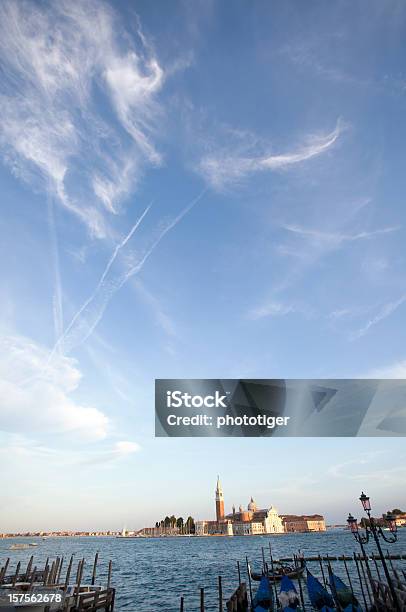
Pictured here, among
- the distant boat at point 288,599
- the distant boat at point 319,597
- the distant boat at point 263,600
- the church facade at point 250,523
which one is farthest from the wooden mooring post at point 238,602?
the church facade at point 250,523

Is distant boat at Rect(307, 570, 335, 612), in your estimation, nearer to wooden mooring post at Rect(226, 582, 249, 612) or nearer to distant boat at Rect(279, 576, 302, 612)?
distant boat at Rect(279, 576, 302, 612)

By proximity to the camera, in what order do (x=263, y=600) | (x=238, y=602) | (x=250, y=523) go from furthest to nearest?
(x=250, y=523) → (x=238, y=602) → (x=263, y=600)

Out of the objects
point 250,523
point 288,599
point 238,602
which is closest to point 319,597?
point 288,599

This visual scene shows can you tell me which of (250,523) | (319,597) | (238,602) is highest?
(250,523)

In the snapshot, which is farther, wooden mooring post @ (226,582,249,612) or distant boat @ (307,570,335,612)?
distant boat @ (307,570,335,612)

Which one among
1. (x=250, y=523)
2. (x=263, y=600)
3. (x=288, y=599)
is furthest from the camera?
(x=250, y=523)

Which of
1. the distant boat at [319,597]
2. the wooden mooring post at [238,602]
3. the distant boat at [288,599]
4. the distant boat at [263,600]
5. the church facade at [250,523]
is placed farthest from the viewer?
the church facade at [250,523]

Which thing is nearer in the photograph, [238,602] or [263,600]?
[263,600]

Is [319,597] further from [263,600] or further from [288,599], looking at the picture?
[263,600]

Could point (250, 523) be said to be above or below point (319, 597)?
above

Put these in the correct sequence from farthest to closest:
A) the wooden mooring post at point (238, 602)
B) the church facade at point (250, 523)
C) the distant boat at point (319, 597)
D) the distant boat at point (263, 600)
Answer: the church facade at point (250, 523), the distant boat at point (319, 597), the distant boat at point (263, 600), the wooden mooring post at point (238, 602)

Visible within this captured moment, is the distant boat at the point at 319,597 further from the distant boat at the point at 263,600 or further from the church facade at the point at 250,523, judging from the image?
the church facade at the point at 250,523

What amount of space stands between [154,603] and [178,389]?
946 inches

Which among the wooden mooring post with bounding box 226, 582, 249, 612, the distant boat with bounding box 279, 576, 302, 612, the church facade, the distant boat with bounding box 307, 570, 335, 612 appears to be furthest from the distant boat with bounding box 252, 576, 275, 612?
the church facade
